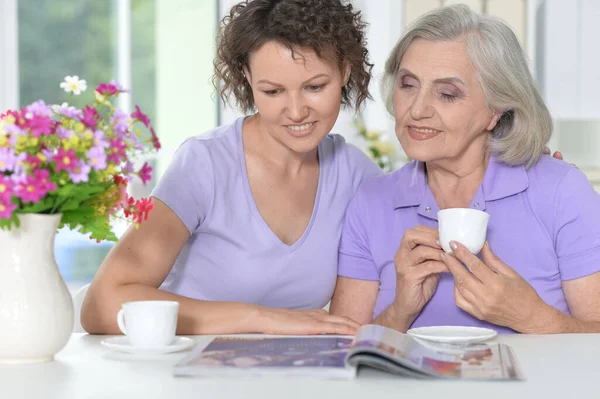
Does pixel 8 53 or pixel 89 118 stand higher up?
pixel 8 53

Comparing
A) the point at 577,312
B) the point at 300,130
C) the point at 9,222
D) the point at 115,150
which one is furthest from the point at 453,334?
the point at 9,222

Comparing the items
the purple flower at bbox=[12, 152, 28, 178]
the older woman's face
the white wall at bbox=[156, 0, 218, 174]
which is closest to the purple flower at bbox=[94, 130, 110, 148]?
the purple flower at bbox=[12, 152, 28, 178]

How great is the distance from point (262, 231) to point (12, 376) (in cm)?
86

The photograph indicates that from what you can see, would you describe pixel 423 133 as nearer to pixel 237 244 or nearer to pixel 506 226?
pixel 506 226

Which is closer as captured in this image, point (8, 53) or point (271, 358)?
point (271, 358)

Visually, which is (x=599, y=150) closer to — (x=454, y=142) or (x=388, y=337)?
(x=454, y=142)

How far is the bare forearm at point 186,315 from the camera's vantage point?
5.64 feet

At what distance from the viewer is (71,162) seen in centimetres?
125

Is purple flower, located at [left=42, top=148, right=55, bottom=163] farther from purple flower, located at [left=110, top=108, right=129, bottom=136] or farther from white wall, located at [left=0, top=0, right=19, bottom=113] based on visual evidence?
white wall, located at [left=0, top=0, right=19, bottom=113]

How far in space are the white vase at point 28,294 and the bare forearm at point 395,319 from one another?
2.71 ft

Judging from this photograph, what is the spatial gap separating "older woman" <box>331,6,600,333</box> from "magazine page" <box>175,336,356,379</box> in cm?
45

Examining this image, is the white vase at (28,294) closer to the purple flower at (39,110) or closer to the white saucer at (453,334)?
the purple flower at (39,110)

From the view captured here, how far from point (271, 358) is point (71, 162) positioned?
43cm

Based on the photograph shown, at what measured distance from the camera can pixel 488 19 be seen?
1998mm
